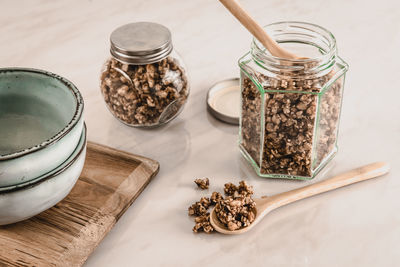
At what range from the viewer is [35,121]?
95 centimetres

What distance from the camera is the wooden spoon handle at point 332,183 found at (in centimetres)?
89

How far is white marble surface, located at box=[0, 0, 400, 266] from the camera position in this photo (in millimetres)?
835

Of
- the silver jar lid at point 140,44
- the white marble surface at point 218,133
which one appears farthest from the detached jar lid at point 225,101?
the silver jar lid at point 140,44

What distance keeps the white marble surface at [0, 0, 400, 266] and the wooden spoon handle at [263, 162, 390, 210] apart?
1 cm

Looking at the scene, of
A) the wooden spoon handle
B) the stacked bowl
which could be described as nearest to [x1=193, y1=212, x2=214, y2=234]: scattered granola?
the wooden spoon handle

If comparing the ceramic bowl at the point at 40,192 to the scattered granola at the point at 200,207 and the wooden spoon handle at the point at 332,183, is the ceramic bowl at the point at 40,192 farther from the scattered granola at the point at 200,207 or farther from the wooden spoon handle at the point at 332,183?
the wooden spoon handle at the point at 332,183

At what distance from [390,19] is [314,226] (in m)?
0.78

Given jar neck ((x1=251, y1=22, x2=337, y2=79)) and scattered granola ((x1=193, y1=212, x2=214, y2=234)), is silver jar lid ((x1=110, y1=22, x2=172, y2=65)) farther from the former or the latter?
scattered granola ((x1=193, y1=212, x2=214, y2=234))

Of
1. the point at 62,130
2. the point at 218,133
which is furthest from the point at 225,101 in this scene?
the point at 62,130

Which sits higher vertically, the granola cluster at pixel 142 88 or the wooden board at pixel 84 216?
the granola cluster at pixel 142 88

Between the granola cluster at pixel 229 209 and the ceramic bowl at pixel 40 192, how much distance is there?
21 cm

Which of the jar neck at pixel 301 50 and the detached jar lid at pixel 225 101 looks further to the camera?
the detached jar lid at pixel 225 101

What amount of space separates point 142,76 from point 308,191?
1.20ft

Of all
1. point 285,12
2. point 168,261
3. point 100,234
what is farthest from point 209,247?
point 285,12
